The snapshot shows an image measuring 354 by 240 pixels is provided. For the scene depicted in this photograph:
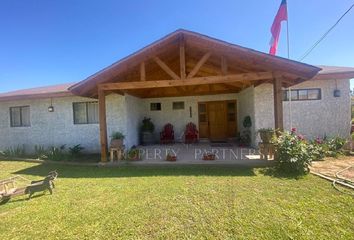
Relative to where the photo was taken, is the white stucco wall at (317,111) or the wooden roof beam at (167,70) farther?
the white stucco wall at (317,111)

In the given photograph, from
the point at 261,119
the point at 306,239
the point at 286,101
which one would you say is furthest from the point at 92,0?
the point at 306,239

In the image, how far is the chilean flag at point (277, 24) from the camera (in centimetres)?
828

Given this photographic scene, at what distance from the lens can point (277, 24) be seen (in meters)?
8.83

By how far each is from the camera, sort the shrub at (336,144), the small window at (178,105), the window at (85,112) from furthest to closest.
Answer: the small window at (178,105) < the window at (85,112) < the shrub at (336,144)

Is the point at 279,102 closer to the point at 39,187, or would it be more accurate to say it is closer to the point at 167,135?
the point at 167,135

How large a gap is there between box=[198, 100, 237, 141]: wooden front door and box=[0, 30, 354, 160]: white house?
0.06 m

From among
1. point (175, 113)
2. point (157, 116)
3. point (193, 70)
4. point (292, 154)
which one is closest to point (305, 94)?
point (292, 154)

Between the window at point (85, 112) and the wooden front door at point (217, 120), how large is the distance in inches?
234

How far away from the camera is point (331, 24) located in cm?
800

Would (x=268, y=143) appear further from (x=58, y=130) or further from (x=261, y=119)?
(x=58, y=130)

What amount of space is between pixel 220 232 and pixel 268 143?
4523 millimetres

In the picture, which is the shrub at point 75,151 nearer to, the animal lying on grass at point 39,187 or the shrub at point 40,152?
the shrub at point 40,152

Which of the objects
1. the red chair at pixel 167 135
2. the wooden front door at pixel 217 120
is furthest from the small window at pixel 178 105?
the red chair at pixel 167 135

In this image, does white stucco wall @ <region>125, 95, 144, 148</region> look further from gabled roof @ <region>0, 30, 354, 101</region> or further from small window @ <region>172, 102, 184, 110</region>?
gabled roof @ <region>0, 30, 354, 101</region>
